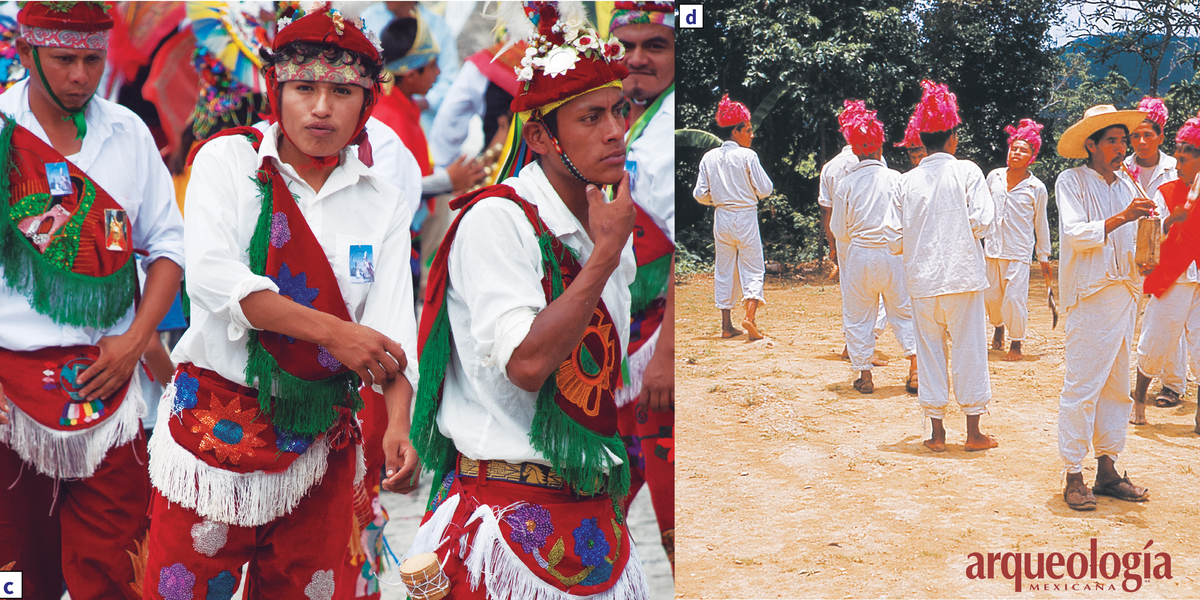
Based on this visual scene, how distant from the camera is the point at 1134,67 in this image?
4051 mm

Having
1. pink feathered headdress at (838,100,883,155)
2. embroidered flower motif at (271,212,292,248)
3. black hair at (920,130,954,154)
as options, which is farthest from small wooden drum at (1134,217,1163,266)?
embroidered flower motif at (271,212,292,248)

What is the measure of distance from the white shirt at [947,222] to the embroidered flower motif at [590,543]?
2429mm

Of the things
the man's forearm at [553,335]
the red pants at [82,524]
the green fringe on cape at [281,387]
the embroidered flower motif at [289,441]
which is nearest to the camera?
the man's forearm at [553,335]

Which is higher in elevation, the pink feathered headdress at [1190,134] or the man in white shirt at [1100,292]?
the pink feathered headdress at [1190,134]

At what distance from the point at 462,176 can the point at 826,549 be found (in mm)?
2391

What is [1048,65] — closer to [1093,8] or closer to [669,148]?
[1093,8]

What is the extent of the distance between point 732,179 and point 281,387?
226 cm

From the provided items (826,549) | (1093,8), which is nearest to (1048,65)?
(1093,8)

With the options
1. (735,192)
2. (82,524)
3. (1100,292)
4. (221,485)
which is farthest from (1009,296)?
(82,524)

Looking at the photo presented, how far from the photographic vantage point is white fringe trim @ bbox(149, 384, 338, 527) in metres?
2.60

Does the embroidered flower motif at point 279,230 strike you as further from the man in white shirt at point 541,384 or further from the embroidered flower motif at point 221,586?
the embroidered flower motif at point 221,586

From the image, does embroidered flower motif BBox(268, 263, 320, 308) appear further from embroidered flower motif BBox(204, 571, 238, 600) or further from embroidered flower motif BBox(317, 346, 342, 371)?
embroidered flower motif BBox(204, 571, 238, 600)

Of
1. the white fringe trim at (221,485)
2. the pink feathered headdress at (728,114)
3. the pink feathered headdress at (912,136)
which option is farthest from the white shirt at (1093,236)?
the white fringe trim at (221,485)

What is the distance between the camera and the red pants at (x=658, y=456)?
4.21 m
